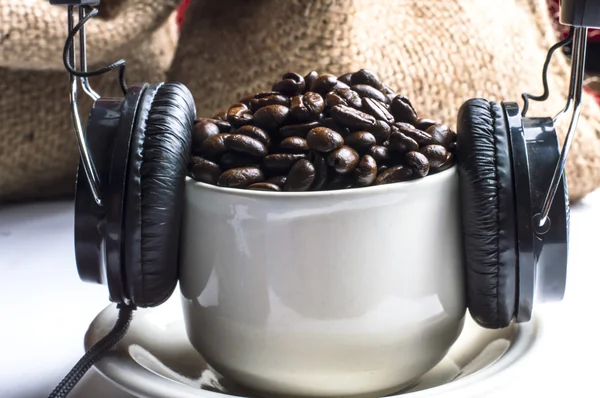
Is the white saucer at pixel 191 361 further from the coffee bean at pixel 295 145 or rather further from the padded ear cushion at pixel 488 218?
the coffee bean at pixel 295 145

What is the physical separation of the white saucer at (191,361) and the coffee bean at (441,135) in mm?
124

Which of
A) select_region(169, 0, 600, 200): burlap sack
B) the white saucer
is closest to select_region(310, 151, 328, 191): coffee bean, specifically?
the white saucer

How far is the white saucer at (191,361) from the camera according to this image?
16.0 inches

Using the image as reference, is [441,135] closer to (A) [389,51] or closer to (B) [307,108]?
(B) [307,108]

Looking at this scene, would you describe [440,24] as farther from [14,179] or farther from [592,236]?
[14,179]

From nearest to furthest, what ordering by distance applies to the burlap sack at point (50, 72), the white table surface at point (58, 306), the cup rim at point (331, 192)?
the cup rim at point (331, 192) → the white table surface at point (58, 306) → the burlap sack at point (50, 72)

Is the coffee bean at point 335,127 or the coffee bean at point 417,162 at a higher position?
the coffee bean at point 335,127

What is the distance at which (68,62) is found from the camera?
18.2 inches

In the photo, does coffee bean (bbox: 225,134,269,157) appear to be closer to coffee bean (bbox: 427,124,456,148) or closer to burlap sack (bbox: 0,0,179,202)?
coffee bean (bbox: 427,124,456,148)

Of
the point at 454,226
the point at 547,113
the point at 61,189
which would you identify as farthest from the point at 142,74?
the point at 454,226

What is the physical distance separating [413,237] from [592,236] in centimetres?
53

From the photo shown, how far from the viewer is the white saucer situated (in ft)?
1.33

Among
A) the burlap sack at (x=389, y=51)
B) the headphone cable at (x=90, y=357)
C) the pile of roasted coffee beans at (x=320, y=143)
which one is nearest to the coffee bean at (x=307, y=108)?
the pile of roasted coffee beans at (x=320, y=143)

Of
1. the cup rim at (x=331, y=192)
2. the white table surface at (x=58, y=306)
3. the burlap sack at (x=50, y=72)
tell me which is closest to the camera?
the cup rim at (x=331, y=192)
